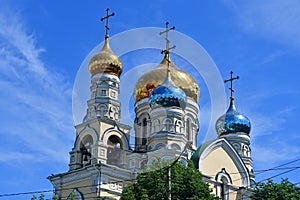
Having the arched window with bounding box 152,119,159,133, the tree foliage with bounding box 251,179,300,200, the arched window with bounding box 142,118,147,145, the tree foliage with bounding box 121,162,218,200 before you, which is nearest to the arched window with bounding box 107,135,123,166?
the arched window with bounding box 152,119,159,133

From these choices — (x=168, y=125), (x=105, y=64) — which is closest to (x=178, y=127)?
(x=168, y=125)

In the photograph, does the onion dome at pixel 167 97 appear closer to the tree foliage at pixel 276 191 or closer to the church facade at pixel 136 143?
the church facade at pixel 136 143

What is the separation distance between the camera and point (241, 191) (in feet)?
85.5

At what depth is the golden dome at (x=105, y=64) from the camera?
26.8 metres

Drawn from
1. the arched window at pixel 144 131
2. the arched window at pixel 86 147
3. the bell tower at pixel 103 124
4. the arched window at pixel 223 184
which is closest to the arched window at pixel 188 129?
the arched window at pixel 144 131

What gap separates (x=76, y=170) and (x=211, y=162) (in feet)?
20.2

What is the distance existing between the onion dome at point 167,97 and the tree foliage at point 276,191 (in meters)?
4.94

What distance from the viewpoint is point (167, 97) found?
83.4 feet

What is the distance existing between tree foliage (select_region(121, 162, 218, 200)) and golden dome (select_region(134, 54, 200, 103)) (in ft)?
27.0

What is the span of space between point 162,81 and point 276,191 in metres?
8.00

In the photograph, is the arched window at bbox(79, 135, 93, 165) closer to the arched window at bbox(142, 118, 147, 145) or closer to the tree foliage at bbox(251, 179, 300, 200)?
the arched window at bbox(142, 118, 147, 145)

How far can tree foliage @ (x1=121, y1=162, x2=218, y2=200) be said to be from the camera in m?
20.4

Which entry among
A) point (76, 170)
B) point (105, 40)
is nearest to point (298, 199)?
point (76, 170)

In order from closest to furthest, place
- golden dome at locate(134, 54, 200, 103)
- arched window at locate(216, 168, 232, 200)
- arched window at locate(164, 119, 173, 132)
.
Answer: arched window at locate(164, 119, 173, 132) < arched window at locate(216, 168, 232, 200) < golden dome at locate(134, 54, 200, 103)
